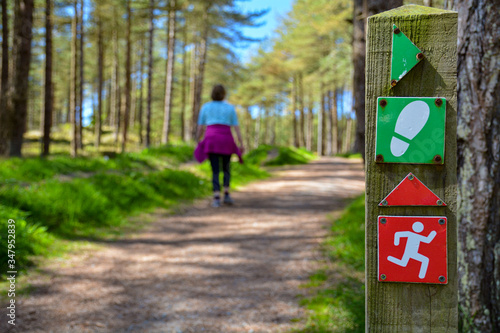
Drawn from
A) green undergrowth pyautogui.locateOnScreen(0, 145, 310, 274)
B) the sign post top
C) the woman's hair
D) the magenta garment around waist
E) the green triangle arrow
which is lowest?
green undergrowth pyautogui.locateOnScreen(0, 145, 310, 274)

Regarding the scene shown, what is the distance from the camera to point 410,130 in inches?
52.2

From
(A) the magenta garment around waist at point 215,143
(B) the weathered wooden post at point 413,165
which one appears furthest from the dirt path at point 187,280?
(B) the weathered wooden post at point 413,165

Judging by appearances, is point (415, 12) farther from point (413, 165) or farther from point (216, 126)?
point (216, 126)

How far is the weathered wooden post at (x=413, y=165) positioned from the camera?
52.1 inches

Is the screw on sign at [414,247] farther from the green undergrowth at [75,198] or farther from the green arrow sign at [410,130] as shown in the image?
the green undergrowth at [75,198]

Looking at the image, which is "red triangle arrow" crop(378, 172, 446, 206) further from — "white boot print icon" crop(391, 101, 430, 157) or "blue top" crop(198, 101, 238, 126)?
"blue top" crop(198, 101, 238, 126)

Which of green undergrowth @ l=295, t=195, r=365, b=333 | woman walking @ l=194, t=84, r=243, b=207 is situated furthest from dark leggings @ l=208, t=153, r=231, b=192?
green undergrowth @ l=295, t=195, r=365, b=333

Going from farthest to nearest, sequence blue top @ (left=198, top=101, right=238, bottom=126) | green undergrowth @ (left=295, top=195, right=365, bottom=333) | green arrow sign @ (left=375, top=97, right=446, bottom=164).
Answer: blue top @ (left=198, top=101, right=238, bottom=126) < green undergrowth @ (left=295, top=195, right=365, bottom=333) < green arrow sign @ (left=375, top=97, right=446, bottom=164)

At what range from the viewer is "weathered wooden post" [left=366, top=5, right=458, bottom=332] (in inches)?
52.1

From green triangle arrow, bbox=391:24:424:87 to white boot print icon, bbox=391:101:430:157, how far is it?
0.37ft

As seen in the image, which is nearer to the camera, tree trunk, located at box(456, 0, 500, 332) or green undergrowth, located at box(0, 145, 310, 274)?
tree trunk, located at box(456, 0, 500, 332)

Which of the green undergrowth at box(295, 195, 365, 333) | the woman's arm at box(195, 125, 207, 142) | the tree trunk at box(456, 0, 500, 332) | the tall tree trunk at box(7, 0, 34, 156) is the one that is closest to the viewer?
the tree trunk at box(456, 0, 500, 332)

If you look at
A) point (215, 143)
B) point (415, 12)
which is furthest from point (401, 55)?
point (215, 143)

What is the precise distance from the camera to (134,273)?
3689mm
